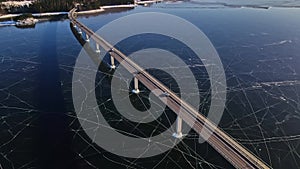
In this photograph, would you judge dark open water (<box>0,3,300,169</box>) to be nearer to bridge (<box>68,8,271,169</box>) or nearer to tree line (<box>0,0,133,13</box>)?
bridge (<box>68,8,271,169</box>)

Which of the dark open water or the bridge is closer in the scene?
the bridge

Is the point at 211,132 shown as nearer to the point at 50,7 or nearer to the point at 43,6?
the point at 50,7

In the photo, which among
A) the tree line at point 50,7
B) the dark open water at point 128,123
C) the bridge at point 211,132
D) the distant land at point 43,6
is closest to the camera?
the bridge at point 211,132

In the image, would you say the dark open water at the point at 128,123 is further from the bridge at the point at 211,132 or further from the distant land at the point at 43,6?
the distant land at the point at 43,6

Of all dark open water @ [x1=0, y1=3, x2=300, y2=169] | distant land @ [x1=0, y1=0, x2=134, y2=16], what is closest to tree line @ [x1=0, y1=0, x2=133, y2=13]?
distant land @ [x1=0, y1=0, x2=134, y2=16]

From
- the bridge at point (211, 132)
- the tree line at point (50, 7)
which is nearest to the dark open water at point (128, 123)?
the bridge at point (211, 132)

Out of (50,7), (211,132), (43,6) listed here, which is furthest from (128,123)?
(43,6)

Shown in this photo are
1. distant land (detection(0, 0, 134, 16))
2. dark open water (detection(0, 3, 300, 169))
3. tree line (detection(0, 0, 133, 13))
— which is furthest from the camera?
tree line (detection(0, 0, 133, 13))

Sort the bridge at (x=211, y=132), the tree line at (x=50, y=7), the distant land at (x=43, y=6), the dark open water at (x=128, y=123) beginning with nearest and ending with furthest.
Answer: the bridge at (x=211, y=132) < the dark open water at (x=128, y=123) < the distant land at (x=43, y=6) < the tree line at (x=50, y=7)

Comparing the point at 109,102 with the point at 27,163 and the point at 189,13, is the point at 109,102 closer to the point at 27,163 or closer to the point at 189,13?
the point at 27,163
